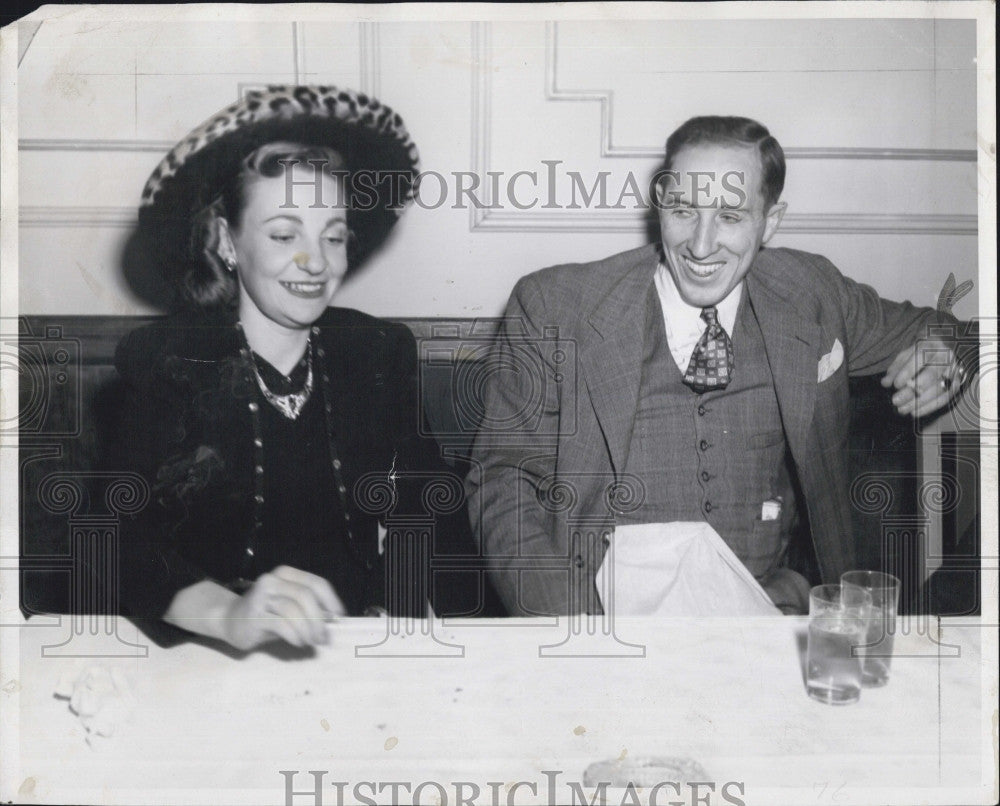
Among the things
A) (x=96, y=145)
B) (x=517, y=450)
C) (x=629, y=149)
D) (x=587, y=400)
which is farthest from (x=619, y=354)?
(x=96, y=145)

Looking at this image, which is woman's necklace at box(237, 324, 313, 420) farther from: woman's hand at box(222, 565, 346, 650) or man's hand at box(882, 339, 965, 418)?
man's hand at box(882, 339, 965, 418)

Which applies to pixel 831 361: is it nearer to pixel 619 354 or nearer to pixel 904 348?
pixel 904 348

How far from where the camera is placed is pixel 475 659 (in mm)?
1693

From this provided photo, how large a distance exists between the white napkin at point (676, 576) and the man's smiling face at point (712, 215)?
1.28ft

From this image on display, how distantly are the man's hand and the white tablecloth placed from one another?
357 mm

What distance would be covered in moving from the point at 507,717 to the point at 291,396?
2.01 feet

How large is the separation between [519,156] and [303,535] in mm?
701

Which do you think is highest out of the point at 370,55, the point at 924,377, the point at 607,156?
the point at 370,55

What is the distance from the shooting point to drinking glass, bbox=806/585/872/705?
1573mm

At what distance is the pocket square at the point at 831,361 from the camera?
1775 millimetres

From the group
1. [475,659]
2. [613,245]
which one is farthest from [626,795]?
[613,245]

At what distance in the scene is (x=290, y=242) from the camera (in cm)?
173

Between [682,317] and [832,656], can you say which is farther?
[682,317]

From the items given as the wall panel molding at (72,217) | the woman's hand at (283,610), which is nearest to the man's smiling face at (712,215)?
the woman's hand at (283,610)
